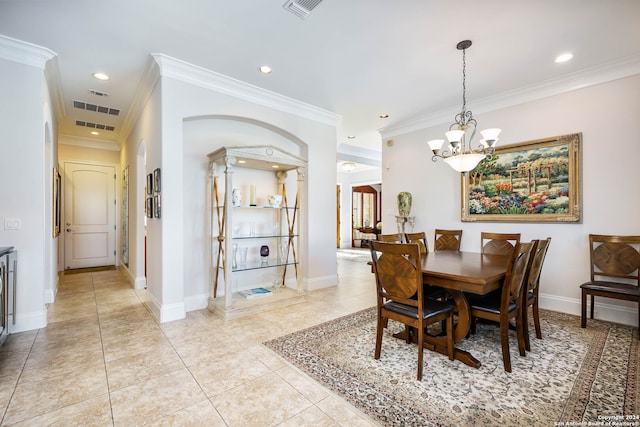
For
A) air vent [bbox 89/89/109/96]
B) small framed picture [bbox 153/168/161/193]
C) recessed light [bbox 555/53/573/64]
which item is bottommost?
small framed picture [bbox 153/168/161/193]

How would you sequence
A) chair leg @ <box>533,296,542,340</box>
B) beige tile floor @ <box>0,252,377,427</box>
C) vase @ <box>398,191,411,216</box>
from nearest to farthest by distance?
beige tile floor @ <box>0,252,377,427</box>, chair leg @ <box>533,296,542,340</box>, vase @ <box>398,191,411,216</box>

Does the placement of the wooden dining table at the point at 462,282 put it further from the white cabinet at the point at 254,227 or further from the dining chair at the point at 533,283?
the white cabinet at the point at 254,227

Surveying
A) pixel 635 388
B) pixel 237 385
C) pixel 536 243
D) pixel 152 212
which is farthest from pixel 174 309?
pixel 635 388

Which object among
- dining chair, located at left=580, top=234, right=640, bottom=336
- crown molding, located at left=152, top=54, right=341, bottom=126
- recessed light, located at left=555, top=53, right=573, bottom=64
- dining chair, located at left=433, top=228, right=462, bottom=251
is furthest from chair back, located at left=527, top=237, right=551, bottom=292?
crown molding, located at left=152, top=54, right=341, bottom=126

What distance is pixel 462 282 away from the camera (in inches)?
85.6

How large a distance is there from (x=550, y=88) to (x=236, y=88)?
4.00 meters

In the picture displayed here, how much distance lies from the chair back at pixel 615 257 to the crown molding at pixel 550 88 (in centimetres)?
180

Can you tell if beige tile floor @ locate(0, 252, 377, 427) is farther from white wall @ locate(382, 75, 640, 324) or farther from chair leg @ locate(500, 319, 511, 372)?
white wall @ locate(382, 75, 640, 324)

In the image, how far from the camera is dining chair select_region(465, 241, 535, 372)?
2.21 meters

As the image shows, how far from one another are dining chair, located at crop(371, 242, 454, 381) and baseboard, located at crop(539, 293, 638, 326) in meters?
2.33

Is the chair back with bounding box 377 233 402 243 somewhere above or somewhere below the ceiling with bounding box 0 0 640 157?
below

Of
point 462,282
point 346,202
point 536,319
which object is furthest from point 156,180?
point 346,202

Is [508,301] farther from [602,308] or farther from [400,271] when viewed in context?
[602,308]

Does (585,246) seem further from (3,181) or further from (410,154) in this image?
(3,181)
